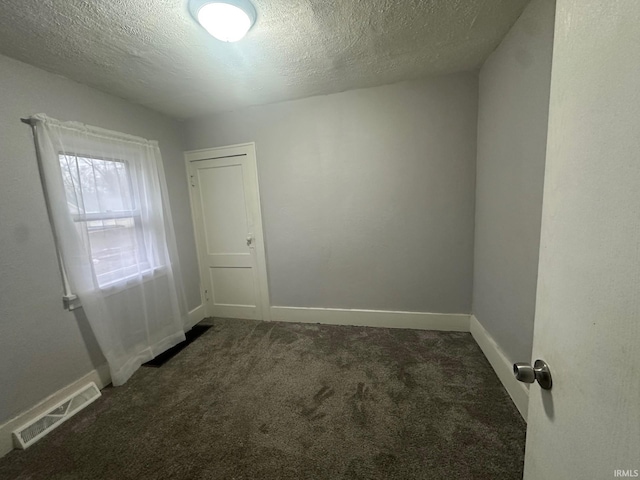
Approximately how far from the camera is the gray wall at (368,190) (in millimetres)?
2328

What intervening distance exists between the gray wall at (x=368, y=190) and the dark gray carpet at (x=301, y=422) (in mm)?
650

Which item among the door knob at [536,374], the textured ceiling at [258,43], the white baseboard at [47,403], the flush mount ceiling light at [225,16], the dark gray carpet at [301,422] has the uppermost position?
the textured ceiling at [258,43]

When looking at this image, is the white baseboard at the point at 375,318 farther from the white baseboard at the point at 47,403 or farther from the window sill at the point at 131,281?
the white baseboard at the point at 47,403

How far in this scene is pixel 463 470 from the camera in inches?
49.4

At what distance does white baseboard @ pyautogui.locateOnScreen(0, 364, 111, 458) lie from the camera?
1.49 meters

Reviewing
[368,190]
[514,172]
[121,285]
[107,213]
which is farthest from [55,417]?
[514,172]

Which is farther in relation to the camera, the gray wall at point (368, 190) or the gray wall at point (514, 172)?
the gray wall at point (368, 190)

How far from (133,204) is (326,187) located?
1.87 m

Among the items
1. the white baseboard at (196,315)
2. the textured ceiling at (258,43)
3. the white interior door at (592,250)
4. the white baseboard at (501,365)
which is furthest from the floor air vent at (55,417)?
the white baseboard at (501,365)

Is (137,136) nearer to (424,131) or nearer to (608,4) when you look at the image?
(424,131)

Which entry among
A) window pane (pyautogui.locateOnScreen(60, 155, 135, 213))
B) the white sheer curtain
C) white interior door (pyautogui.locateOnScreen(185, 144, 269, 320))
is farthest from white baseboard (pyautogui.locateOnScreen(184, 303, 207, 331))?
window pane (pyautogui.locateOnScreen(60, 155, 135, 213))

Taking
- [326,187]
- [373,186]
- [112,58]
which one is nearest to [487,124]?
[373,186]

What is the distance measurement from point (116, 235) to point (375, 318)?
2637 mm

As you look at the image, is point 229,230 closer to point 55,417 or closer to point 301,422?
point 55,417
